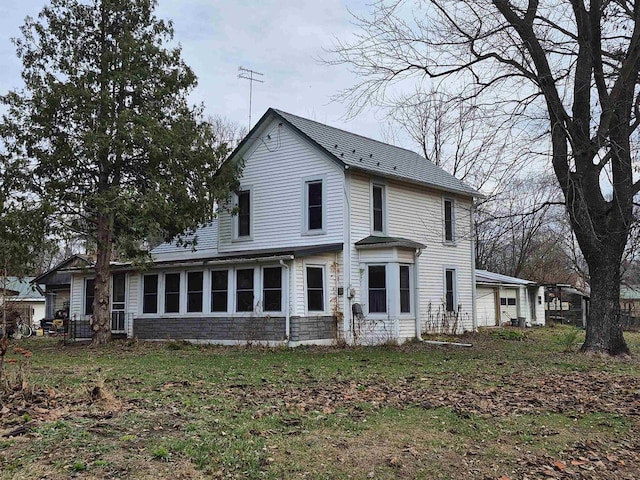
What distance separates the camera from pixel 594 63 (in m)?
13.4

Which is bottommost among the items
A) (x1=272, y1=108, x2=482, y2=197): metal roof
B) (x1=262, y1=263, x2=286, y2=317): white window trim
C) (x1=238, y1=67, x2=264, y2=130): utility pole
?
(x1=262, y1=263, x2=286, y2=317): white window trim

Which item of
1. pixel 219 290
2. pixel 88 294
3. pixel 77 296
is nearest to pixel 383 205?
pixel 219 290

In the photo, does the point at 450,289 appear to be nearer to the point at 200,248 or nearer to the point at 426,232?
the point at 426,232

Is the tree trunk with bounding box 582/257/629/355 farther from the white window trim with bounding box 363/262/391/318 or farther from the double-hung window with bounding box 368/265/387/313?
the double-hung window with bounding box 368/265/387/313

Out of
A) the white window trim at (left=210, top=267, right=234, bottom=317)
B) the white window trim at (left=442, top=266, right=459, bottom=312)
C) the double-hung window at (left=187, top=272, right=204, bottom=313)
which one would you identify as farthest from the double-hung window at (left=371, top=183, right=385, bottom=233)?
the double-hung window at (left=187, top=272, right=204, bottom=313)

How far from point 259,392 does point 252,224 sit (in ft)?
38.1

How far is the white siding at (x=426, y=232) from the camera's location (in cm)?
1825

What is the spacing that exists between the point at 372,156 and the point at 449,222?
4209 millimetres

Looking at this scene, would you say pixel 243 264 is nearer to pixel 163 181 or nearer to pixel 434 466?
pixel 163 181

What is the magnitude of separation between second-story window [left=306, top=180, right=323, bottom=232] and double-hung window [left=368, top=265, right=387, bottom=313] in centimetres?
214

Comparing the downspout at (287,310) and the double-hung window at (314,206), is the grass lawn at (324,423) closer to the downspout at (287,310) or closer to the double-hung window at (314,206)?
the downspout at (287,310)

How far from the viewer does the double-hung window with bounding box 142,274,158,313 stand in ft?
66.3

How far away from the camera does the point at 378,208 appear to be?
1911 cm

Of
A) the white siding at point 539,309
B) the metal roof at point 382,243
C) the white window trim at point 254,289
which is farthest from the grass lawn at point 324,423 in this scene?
the white siding at point 539,309
